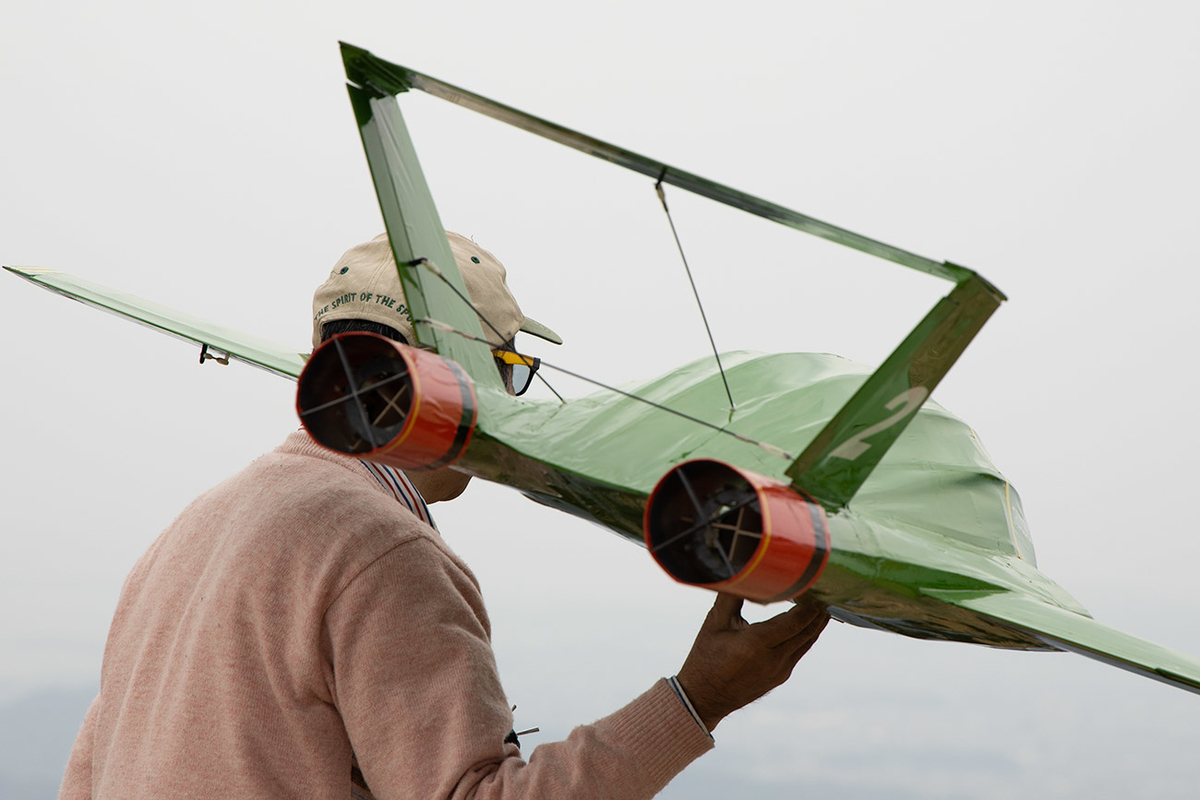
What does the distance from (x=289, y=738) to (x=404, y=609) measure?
0.24 meters

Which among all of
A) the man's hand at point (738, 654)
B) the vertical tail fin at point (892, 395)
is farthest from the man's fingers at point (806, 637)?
the vertical tail fin at point (892, 395)

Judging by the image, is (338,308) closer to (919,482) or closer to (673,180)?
(673,180)

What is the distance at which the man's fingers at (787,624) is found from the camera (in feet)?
4.43

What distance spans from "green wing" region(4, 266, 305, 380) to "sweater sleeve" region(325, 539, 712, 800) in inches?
25.3

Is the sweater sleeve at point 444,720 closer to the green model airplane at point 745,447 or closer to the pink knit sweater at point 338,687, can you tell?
the pink knit sweater at point 338,687

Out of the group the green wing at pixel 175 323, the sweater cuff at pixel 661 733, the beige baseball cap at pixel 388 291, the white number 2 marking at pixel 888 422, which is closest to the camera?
the white number 2 marking at pixel 888 422

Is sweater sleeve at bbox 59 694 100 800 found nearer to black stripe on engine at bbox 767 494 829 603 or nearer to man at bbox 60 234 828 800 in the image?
man at bbox 60 234 828 800

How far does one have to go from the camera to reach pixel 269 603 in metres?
1.40

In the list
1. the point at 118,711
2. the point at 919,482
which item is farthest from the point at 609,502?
the point at 118,711

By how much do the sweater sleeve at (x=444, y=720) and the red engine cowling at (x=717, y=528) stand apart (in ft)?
1.48

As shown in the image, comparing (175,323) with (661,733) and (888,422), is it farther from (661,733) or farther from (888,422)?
(888,422)

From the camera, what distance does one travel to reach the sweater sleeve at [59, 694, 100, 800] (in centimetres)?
171

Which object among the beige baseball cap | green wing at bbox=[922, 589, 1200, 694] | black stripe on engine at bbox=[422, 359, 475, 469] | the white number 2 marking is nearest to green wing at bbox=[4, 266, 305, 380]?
the beige baseball cap

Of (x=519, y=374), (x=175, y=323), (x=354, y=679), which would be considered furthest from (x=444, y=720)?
(x=175, y=323)
